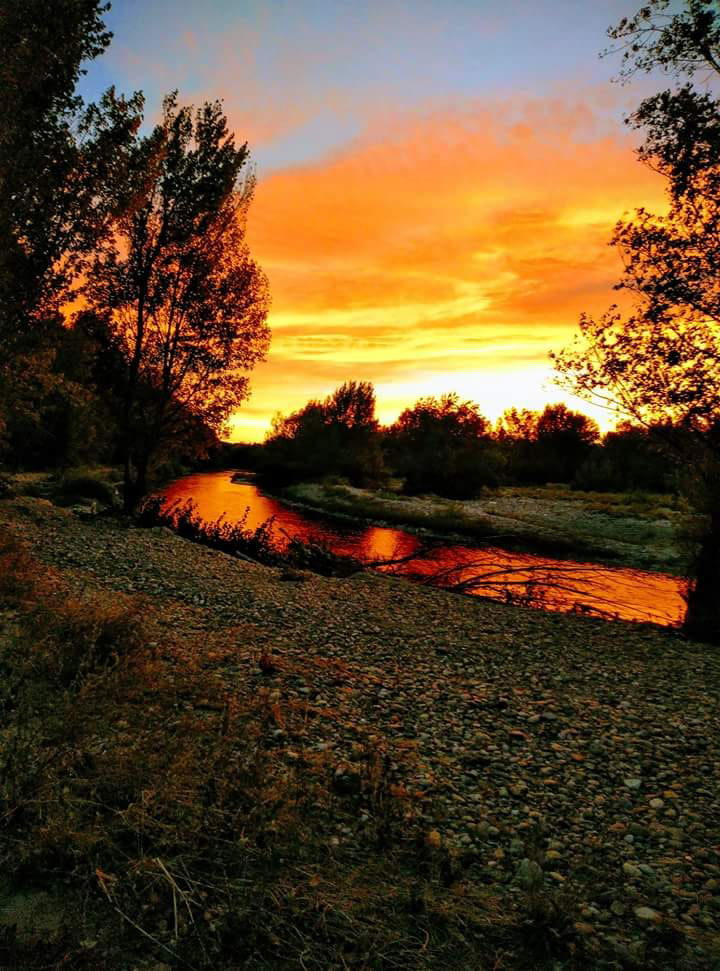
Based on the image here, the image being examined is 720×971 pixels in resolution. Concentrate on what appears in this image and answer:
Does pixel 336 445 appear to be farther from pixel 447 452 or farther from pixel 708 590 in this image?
pixel 708 590

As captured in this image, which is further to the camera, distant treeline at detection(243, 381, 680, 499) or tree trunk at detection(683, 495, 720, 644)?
distant treeline at detection(243, 381, 680, 499)

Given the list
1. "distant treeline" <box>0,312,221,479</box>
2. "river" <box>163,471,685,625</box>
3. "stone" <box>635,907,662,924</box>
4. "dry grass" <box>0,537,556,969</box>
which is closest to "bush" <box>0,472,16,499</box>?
"distant treeline" <box>0,312,221,479</box>

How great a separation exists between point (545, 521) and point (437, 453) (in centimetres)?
2905

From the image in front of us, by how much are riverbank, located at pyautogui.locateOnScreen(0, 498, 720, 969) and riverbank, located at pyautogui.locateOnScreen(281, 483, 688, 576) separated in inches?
688

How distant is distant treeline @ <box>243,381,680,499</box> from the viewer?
241ft

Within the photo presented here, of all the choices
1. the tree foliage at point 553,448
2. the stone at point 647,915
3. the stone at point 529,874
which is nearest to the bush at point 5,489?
the stone at point 529,874

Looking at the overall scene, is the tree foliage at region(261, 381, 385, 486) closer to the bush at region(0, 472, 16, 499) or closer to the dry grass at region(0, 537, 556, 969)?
the bush at region(0, 472, 16, 499)

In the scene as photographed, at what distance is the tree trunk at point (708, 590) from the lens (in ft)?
48.5

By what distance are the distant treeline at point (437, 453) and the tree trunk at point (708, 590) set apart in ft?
174

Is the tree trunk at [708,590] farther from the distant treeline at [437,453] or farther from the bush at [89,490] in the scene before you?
the distant treeline at [437,453]

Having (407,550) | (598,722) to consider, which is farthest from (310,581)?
(407,550)

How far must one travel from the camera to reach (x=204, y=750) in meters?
6.16

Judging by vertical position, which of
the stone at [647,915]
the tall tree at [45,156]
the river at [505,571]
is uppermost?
the tall tree at [45,156]

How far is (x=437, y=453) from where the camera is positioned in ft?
242
